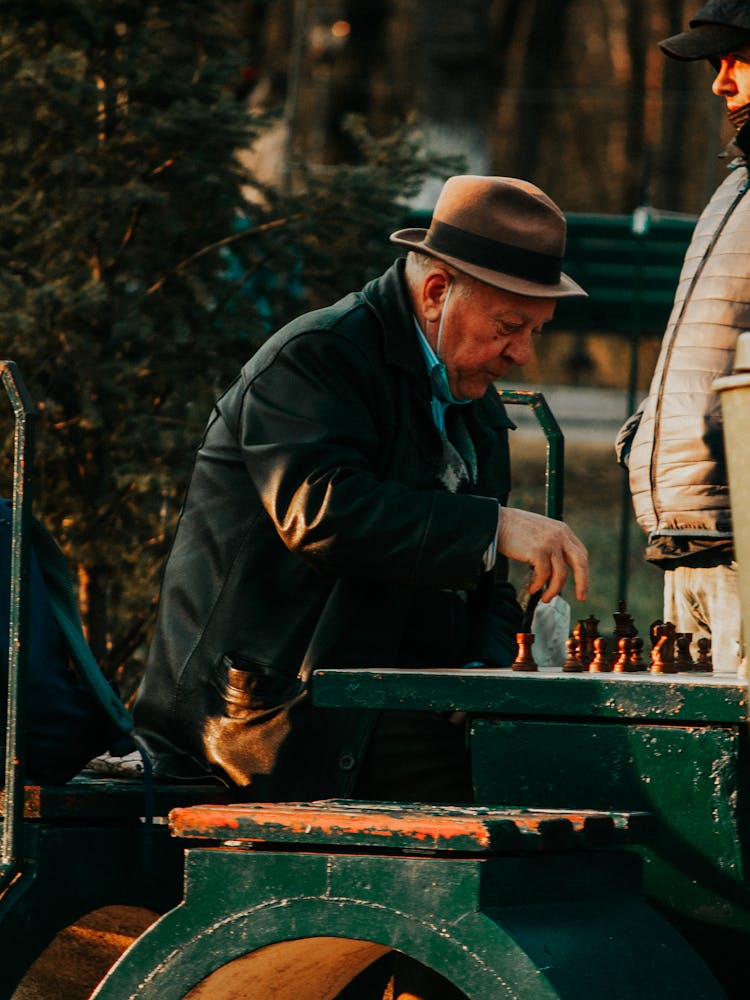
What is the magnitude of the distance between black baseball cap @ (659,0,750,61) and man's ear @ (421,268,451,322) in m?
1.02

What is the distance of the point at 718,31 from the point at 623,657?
1.66m

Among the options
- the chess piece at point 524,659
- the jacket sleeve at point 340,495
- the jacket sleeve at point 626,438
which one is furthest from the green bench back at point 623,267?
the chess piece at point 524,659

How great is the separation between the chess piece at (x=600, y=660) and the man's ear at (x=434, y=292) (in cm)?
66

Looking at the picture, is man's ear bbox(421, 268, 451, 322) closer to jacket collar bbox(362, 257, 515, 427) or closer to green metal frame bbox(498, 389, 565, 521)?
jacket collar bbox(362, 257, 515, 427)

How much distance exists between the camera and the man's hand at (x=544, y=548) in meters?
2.78

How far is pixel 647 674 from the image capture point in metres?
2.66

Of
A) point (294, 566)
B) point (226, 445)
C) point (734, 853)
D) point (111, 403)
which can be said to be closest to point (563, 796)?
point (734, 853)

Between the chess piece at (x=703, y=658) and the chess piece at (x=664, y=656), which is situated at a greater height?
the chess piece at (x=664, y=656)

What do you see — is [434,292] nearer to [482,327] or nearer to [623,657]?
[482,327]

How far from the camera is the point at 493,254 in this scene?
119 inches

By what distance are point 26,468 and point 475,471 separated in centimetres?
94

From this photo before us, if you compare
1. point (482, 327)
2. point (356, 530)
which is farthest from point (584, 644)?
point (482, 327)

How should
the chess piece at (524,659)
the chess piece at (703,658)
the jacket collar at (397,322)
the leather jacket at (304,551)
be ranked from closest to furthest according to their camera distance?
the chess piece at (524,659) < the leather jacket at (304,551) < the chess piece at (703,658) < the jacket collar at (397,322)

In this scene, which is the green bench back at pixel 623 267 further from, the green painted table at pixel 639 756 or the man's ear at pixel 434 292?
the green painted table at pixel 639 756
